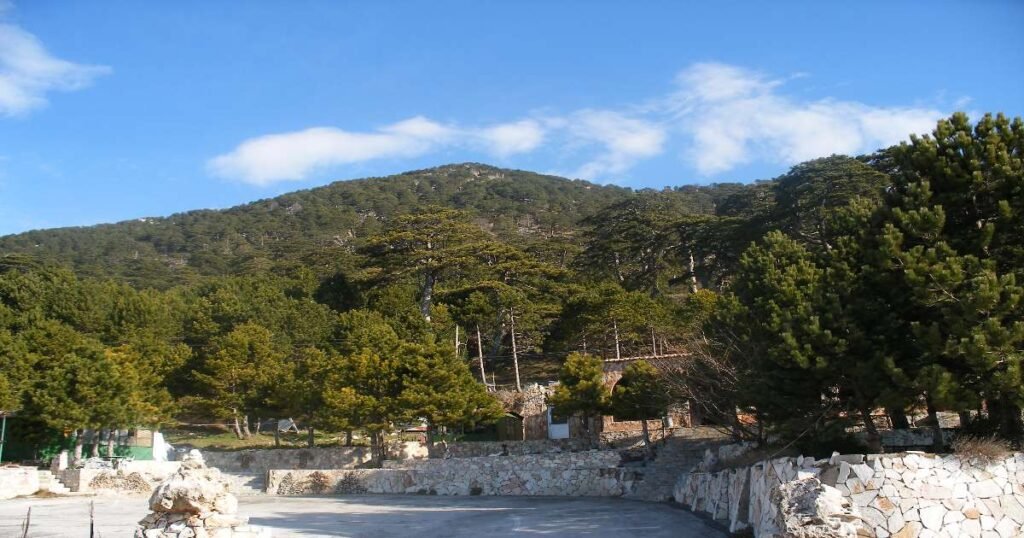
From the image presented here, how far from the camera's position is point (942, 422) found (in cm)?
2400

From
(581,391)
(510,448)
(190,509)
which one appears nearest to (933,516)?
(190,509)

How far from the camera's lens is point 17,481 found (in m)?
25.5

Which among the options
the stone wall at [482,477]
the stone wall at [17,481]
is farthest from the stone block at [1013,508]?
the stone wall at [17,481]

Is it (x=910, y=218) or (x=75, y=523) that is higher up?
(x=910, y=218)

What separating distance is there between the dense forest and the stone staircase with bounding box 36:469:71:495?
1.74 m

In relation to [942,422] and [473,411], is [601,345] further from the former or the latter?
[942,422]

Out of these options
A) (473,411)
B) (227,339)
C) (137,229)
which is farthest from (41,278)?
(137,229)

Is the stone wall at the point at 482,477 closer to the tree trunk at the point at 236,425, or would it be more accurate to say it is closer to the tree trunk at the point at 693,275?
the tree trunk at the point at 236,425

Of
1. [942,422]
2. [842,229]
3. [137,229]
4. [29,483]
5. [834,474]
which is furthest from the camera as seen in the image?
[137,229]

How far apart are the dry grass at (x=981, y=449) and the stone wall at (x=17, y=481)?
26219mm

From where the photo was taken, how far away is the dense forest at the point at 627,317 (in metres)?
14.1

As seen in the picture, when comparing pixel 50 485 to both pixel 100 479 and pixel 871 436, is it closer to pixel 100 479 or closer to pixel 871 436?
pixel 100 479

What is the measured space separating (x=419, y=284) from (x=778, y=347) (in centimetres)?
3772

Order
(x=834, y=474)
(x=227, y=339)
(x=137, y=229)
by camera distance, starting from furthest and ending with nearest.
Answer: (x=137, y=229)
(x=227, y=339)
(x=834, y=474)
